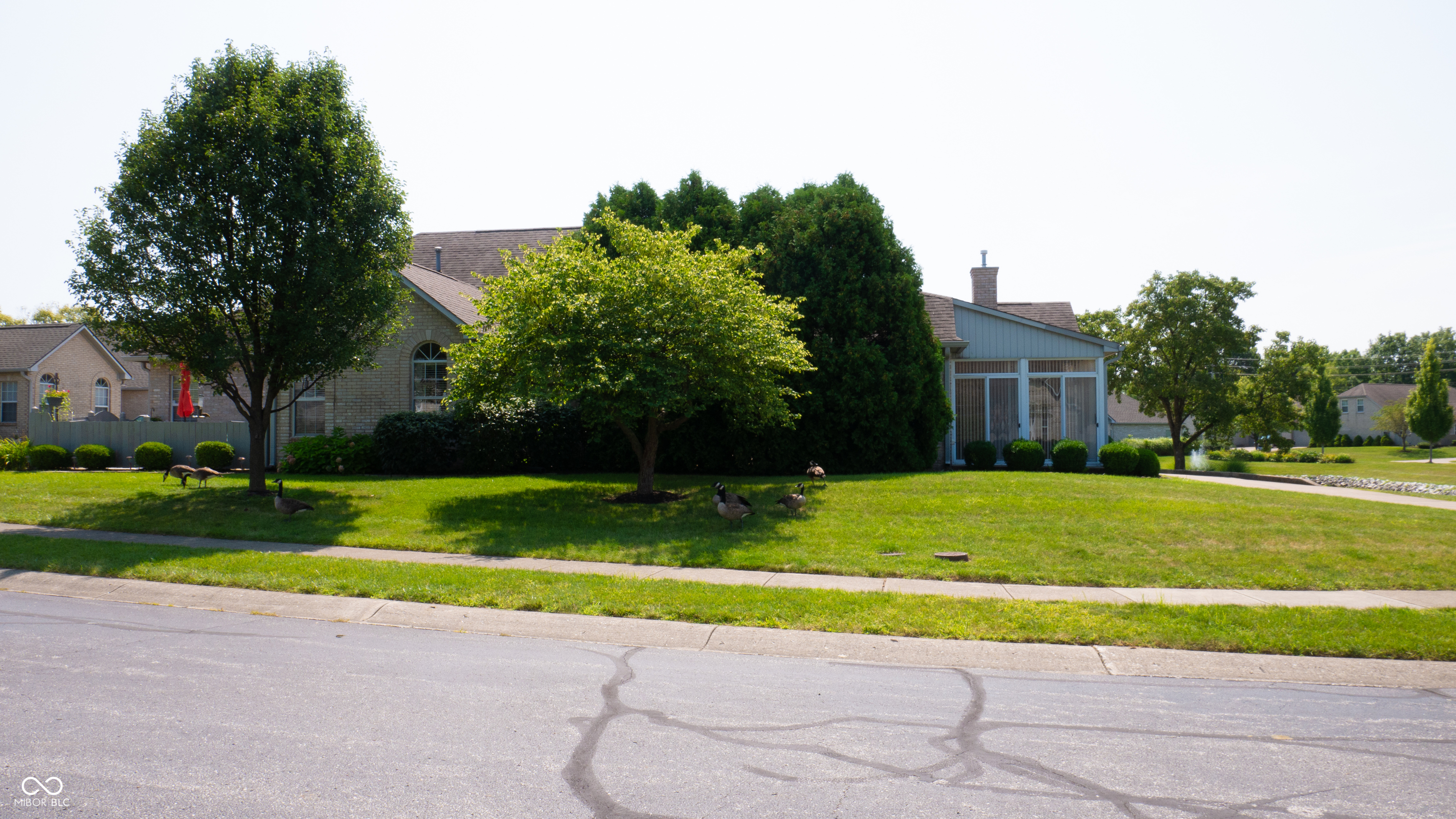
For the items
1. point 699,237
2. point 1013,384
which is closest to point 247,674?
point 699,237

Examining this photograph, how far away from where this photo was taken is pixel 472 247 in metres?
28.2

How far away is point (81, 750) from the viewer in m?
4.11

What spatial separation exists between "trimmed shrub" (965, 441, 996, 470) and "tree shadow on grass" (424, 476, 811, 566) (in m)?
7.47

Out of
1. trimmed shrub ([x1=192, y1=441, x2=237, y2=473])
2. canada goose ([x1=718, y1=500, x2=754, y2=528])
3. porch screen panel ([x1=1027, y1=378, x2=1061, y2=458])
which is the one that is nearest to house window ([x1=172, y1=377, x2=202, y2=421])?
trimmed shrub ([x1=192, y1=441, x2=237, y2=473])

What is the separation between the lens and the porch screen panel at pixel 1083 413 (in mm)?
22547

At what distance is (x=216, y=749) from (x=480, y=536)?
24.9 feet

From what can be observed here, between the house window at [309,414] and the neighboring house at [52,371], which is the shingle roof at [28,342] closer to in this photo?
the neighboring house at [52,371]

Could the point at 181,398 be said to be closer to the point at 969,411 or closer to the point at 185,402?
the point at 185,402

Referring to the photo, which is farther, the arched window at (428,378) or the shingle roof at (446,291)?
the arched window at (428,378)

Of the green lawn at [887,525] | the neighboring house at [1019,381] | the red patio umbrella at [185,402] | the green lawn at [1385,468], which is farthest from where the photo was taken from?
the green lawn at [1385,468]

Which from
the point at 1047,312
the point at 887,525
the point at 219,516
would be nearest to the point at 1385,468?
the point at 1047,312

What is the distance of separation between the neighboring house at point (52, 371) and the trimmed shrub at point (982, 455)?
99.6 ft

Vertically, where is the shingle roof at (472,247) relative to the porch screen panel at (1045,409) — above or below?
above

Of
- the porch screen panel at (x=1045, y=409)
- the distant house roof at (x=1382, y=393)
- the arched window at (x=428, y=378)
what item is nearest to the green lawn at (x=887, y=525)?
the arched window at (x=428, y=378)
